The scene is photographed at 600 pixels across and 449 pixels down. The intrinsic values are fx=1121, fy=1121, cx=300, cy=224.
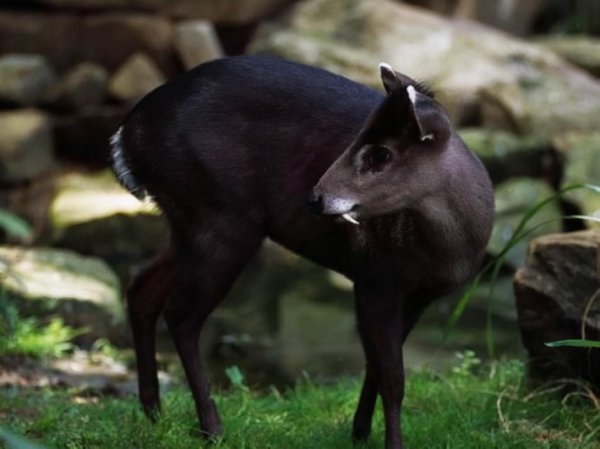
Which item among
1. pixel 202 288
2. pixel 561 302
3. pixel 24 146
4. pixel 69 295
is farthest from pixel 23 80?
pixel 561 302

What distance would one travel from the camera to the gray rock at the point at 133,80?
495 inches

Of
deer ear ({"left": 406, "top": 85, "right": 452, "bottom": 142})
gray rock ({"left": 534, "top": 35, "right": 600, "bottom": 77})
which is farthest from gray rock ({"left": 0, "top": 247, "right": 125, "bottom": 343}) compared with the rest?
gray rock ({"left": 534, "top": 35, "right": 600, "bottom": 77})

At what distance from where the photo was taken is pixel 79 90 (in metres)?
12.4

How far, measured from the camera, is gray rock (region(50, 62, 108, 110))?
12.3 m

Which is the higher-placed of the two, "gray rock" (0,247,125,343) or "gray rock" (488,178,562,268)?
"gray rock" (0,247,125,343)

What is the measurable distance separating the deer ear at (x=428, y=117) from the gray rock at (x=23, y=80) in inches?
351

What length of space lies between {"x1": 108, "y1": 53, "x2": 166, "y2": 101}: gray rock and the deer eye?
8922 mm

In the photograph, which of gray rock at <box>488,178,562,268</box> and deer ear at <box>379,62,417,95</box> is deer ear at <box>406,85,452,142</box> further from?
gray rock at <box>488,178,562,268</box>

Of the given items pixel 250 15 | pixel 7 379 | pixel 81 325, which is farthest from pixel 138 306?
pixel 250 15

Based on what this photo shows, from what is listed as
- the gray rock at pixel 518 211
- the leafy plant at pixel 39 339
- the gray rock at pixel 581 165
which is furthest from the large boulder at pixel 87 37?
the leafy plant at pixel 39 339

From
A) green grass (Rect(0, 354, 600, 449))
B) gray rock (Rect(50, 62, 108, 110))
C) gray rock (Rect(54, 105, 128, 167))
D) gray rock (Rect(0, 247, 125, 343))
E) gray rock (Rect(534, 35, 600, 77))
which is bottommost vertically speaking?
gray rock (Rect(54, 105, 128, 167))

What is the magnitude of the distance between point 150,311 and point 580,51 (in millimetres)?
10441

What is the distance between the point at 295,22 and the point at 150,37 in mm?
1707

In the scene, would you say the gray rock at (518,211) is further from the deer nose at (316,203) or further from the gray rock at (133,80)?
the deer nose at (316,203)
